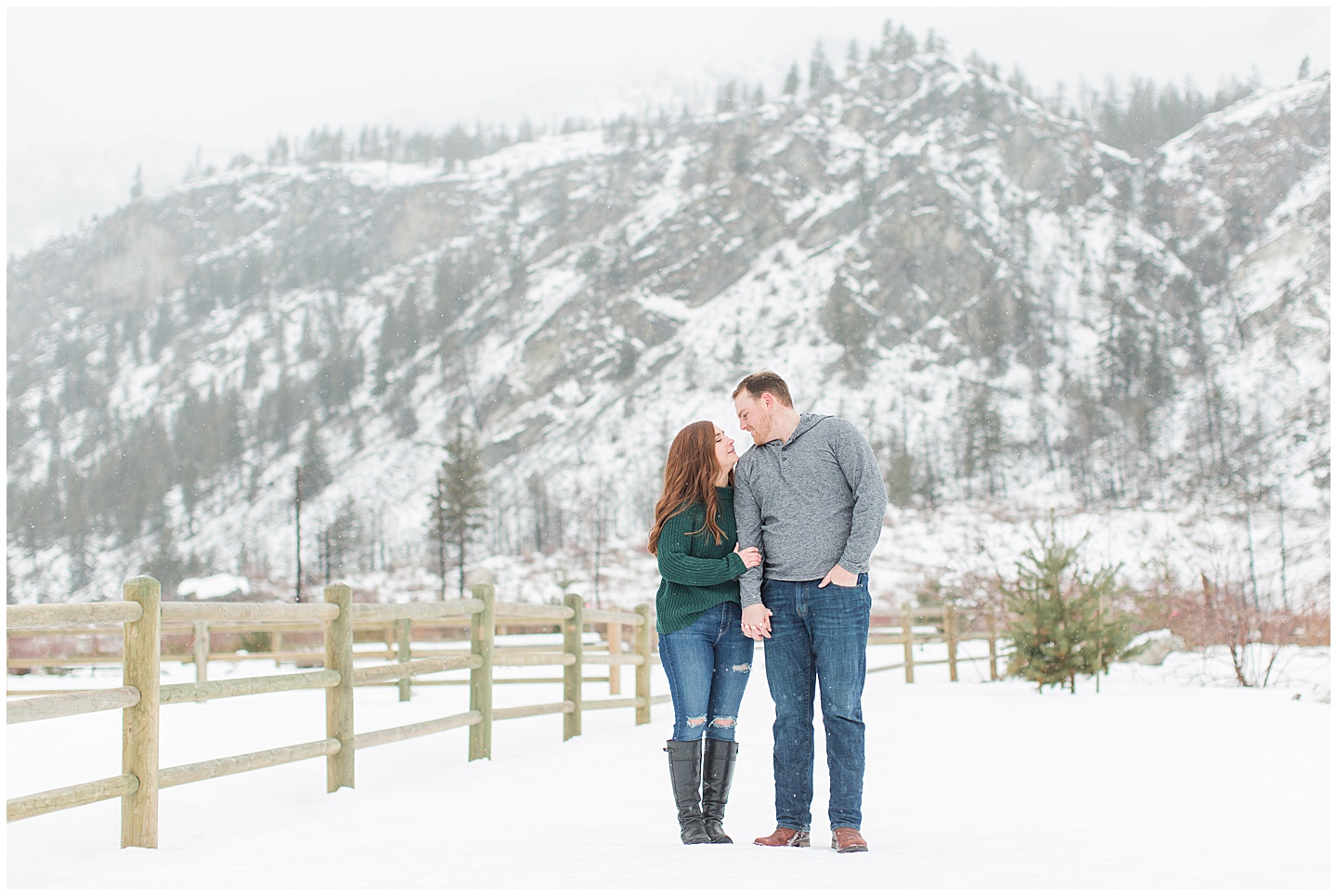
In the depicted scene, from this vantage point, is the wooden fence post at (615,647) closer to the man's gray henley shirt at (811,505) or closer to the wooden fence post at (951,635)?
the wooden fence post at (951,635)

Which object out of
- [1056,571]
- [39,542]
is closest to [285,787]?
[1056,571]

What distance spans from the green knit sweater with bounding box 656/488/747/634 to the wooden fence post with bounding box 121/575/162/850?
1.91m

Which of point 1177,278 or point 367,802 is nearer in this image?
point 367,802

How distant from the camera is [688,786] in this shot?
12.5ft

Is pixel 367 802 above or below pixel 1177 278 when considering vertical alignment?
below

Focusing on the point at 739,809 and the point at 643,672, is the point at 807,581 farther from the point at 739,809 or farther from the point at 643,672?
the point at 643,672

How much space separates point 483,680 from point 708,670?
10.5 feet

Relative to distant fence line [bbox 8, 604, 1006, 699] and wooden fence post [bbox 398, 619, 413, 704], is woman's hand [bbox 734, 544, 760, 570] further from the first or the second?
wooden fence post [bbox 398, 619, 413, 704]

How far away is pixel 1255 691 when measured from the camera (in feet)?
32.8

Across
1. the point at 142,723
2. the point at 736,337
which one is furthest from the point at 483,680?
the point at 736,337

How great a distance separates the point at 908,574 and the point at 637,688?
43.9 meters

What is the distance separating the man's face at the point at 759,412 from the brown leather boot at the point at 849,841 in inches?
53.5

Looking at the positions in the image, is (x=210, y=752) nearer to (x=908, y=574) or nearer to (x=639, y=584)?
(x=908, y=574)

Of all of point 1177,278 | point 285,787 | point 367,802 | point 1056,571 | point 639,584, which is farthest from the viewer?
point 1177,278
